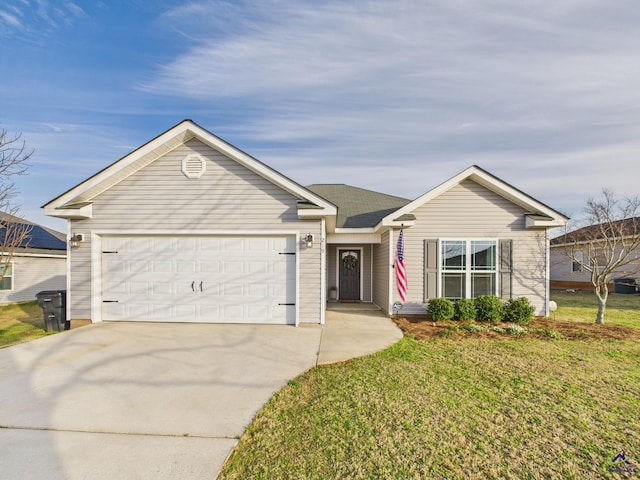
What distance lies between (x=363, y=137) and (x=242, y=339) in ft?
36.3

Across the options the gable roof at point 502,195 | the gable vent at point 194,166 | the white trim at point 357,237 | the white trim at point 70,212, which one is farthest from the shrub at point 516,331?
the white trim at point 70,212

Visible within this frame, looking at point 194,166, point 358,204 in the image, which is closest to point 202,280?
point 194,166

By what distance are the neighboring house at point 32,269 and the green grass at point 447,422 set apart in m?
15.7

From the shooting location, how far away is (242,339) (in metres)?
7.08

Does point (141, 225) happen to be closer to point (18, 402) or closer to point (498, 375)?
point (18, 402)

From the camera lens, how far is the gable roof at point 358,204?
1274 centimetres

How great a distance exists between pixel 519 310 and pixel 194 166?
9685 mm

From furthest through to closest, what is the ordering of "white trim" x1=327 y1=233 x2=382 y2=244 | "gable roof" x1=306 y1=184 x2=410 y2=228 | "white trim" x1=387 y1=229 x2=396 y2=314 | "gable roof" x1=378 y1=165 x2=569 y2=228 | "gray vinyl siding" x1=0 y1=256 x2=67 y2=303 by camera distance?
1. "gray vinyl siding" x1=0 y1=256 x2=67 y2=303
2. "gable roof" x1=306 y1=184 x2=410 y2=228
3. "white trim" x1=327 y1=233 x2=382 y2=244
4. "white trim" x1=387 y1=229 x2=396 y2=314
5. "gable roof" x1=378 y1=165 x2=569 y2=228

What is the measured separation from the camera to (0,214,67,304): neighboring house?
14477 mm

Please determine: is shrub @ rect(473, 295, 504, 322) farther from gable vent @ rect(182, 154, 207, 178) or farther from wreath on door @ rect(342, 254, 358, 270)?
gable vent @ rect(182, 154, 207, 178)

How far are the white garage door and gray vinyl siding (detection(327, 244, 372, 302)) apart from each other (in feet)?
18.2

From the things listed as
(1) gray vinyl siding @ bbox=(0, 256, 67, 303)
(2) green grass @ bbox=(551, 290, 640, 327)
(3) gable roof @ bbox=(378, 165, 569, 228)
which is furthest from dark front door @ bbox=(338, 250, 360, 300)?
(1) gray vinyl siding @ bbox=(0, 256, 67, 303)

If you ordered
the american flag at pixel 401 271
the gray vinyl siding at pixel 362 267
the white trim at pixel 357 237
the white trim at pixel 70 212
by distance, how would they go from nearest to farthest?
1. the white trim at pixel 70 212
2. the american flag at pixel 401 271
3. the white trim at pixel 357 237
4. the gray vinyl siding at pixel 362 267

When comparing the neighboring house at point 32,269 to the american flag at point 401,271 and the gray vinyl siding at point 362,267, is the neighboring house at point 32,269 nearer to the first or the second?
the gray vinyl siding at point 362,267
